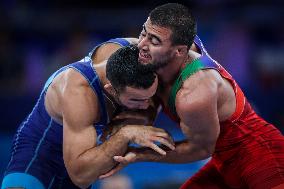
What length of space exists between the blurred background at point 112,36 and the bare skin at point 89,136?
104 inches

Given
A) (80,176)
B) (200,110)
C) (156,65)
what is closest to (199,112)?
(200,110)

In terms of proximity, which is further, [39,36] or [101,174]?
[39,36]

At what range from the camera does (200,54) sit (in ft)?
15.3

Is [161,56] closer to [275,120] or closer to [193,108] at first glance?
[193,108]

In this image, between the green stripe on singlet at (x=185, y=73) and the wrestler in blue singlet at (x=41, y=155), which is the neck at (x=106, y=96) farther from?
the green stripe on singlet at (x=185, y=73)

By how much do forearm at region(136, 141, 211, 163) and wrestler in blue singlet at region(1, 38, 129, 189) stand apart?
0.36 m

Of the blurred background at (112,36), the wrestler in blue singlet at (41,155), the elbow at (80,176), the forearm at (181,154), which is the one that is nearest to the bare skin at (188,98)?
the forearm at (181,154)

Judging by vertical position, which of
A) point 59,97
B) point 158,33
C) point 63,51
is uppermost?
point 158,33

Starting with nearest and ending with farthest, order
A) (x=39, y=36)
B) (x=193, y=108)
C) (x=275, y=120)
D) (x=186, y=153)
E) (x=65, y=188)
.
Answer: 1. (x=193, y=108)
2. (x=186, y=153)
3. (x=65, y=188)
4. (x=275, y=120)
5. (x=39, y=36)

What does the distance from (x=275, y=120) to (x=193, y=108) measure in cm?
387

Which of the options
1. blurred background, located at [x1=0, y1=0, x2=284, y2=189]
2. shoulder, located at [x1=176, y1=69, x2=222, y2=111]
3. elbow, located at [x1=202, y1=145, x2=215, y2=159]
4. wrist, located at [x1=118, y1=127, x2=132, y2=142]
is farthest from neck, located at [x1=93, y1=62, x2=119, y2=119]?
blurred background, located at [x1=0, y1=0, x2=284, y2=189]

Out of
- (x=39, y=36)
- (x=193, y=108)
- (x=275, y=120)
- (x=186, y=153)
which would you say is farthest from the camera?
(x=39, y=36)

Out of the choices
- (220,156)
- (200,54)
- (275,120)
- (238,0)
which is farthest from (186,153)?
(238,0)

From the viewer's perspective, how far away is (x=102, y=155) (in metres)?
4.40
